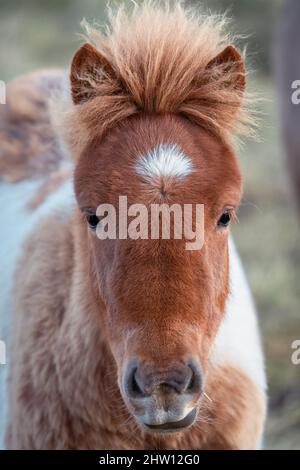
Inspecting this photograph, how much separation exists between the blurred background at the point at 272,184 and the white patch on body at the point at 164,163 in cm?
48

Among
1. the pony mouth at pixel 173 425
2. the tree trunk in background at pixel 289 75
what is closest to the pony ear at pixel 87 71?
the pony mouth at pixel 173 425

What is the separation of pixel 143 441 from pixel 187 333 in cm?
72

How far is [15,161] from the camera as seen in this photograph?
179 inches

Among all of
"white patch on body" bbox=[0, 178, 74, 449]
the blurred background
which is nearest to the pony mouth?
the blurred background

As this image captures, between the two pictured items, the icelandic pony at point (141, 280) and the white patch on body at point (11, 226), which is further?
the white patch on body at point (11, 226)

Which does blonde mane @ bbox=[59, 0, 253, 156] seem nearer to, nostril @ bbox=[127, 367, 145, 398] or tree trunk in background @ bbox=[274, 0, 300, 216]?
nostril @ bbox=[127, 367, 145, 398]

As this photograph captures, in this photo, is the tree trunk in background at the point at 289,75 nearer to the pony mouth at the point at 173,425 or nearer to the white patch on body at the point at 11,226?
the white patch on body at the point at 11,226

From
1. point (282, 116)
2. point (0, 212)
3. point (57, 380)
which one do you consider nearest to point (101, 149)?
point (57, 380)

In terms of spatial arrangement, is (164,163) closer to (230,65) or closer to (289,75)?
(230,65)

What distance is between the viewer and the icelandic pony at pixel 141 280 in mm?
2723

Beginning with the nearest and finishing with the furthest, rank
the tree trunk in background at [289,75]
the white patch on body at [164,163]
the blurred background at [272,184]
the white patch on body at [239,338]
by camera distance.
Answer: the white patch on body at [164,163] → the white patch on body at [239,338] → the blurred background at [272,184] → the tree trunk in background at [289,75]

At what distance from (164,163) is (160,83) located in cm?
34

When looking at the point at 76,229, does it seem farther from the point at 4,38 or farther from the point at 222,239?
the point at 4,38

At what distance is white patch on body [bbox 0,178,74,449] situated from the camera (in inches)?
151
